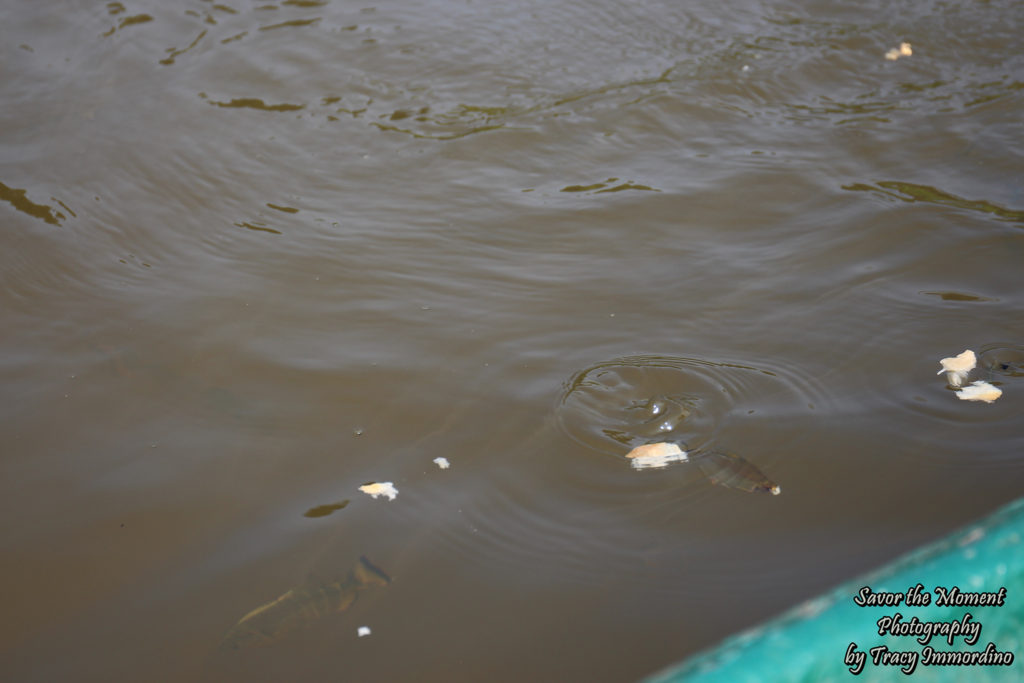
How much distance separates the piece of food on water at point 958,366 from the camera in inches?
90.4

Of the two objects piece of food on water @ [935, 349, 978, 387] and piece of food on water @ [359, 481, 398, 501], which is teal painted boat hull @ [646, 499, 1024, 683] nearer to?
piece of food on water @ [359, 481, 398, 501]

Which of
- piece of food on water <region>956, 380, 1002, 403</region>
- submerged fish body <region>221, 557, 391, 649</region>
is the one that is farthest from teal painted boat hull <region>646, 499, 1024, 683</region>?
piece of food on water <region>956, 380, 1002, 403</region>

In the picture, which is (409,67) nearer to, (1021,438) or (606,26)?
(606,26)

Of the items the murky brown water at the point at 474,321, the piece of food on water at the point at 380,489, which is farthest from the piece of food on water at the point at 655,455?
the piece of food on water at the point at 380,489

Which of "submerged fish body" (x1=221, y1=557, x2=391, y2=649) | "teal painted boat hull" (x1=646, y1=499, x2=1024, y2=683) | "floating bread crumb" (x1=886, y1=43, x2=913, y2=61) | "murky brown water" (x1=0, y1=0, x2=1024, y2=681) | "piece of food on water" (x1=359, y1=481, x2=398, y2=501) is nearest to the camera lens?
"teal painted boat hull" (x1=646, y1=499, x2=1024, y2=683)

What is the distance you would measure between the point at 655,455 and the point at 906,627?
133 cm

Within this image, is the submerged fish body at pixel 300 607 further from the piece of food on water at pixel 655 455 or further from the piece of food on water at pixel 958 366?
the piece of food on water at pixel 958 366

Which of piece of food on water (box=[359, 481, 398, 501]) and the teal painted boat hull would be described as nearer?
the teal painted boat hull

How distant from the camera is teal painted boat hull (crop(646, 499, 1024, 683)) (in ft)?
2.33

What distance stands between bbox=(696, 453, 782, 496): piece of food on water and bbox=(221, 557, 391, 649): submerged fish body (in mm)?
838

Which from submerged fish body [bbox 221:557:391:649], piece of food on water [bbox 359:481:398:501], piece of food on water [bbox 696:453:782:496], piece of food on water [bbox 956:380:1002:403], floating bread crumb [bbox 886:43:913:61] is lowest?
submerged fish body [bbox 221:557:391:649]

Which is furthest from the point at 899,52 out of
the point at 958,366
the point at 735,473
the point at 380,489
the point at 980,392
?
the point at 380,489

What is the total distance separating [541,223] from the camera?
3172mm

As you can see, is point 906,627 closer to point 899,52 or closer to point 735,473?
point 735,473
